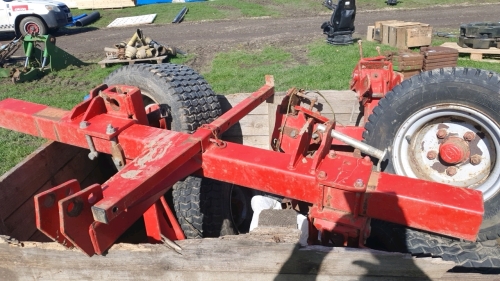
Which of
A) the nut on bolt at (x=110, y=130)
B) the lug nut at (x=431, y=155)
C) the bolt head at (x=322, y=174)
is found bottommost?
the lug nut at (x=431, y=155)

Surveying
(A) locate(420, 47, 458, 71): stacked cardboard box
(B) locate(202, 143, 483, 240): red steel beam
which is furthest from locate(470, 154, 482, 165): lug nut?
(A) locate(420, 47, 458, 71): stacked cardboard box

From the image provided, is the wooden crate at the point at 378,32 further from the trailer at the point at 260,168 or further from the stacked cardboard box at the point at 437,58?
the trailer at the point at 260,168

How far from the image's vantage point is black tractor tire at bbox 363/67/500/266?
2.42 meters

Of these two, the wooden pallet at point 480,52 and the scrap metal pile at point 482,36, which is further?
the scrap metal pile at point 482,36

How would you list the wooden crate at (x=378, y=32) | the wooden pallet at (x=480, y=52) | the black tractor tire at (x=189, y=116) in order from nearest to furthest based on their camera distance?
the black tractor tire at (x=189, y=116) → the wooden pallet at (x=480, y=52) → the wooden crate at (x=378, y=32)

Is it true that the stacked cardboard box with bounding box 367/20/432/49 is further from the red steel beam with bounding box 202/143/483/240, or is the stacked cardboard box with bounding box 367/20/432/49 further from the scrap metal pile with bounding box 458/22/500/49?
the red steel beam with bounding box 202/143/483/240

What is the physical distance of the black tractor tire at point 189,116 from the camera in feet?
9.13

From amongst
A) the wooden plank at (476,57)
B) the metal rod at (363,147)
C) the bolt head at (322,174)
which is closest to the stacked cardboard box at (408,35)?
the wooden plank at (476,57)

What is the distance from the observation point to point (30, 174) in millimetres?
2572

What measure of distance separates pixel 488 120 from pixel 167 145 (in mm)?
1895

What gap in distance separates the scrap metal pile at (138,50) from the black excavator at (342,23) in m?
3.76

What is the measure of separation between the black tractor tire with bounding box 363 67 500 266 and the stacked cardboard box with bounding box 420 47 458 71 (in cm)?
403

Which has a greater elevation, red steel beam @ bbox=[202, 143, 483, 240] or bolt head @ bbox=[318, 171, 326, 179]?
bolt head @ bbox=[318, 171, 326, 179]

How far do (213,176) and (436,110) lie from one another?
1.48m
